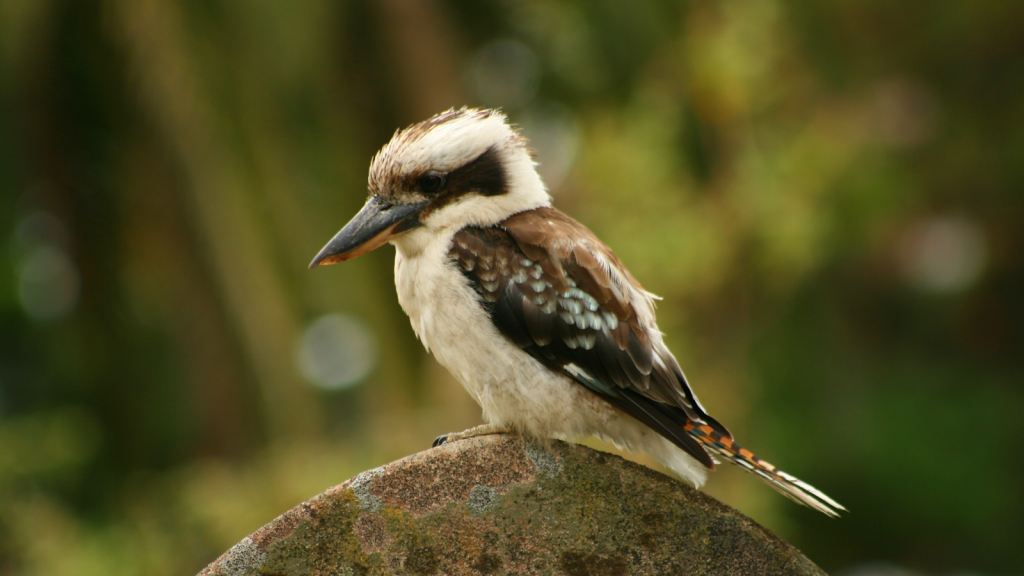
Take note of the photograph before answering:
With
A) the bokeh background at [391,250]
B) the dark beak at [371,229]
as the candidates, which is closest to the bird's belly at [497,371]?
the dark beak at [371,229]

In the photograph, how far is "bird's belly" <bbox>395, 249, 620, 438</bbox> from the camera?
258 cm

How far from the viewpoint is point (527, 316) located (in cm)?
263

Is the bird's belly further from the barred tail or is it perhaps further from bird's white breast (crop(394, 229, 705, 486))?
the barred tail

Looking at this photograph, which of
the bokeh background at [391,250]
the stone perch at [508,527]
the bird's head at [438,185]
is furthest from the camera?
the bokeh background at [391,250]

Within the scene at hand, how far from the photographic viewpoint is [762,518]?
6.93 metres

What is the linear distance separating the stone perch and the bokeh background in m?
4.05

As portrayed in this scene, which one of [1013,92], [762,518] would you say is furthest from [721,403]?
[1013,92]

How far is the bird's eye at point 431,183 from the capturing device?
9.36 ft

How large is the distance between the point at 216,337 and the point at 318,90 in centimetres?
265

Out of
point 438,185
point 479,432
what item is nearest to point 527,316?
point 479,432

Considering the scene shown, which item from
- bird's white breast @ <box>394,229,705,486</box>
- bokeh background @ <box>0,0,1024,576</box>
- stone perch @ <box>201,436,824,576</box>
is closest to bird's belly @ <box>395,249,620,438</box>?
bird's white breast @ <box>394,229,705,486</box>

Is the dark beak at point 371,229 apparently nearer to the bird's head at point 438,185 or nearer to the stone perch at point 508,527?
the bird's head at point 438,185

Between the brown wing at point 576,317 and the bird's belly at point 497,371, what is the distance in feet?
0.12

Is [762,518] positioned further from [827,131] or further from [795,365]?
[795,365]
